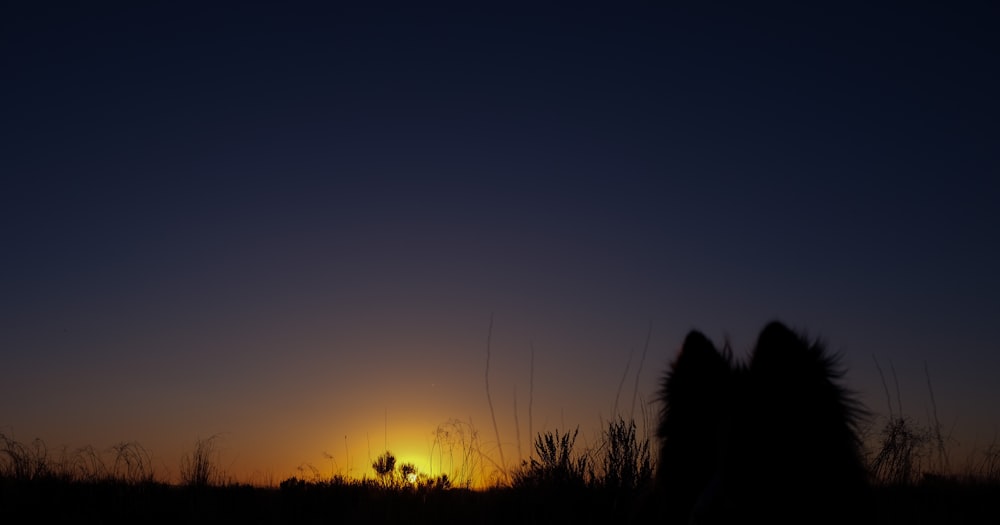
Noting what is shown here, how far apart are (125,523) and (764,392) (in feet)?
21.0

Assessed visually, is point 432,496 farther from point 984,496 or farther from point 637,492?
point 984,496

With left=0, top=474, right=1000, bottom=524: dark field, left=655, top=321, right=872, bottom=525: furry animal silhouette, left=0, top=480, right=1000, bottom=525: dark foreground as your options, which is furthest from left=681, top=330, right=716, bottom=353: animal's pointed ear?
left=0, top=480, right=1000, bottom=525: dark foreground

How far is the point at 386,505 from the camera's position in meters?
6.95

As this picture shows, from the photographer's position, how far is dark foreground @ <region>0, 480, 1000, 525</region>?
6.18m

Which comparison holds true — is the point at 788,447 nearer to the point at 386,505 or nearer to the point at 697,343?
the point at 697,343

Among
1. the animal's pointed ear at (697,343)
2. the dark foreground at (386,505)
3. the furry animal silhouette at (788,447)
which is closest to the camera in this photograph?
the furry animal silhouette at (788,447)

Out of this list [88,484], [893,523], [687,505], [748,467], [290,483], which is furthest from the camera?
[290,483]

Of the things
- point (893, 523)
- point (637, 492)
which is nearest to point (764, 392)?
point (637, 492)

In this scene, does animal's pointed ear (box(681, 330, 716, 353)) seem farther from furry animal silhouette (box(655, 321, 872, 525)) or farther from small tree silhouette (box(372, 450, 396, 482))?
small tree silhouette (box(372, 450, 396, 482))

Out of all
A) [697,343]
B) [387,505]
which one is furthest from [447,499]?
[697,343]

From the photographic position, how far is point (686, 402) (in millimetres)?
2971

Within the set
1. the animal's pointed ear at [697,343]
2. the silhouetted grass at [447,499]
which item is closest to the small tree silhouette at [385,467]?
the silhouetted grass at [447,499]

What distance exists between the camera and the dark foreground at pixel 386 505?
6184 millimetres

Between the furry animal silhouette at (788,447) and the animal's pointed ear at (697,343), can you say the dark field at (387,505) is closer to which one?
the animal's pointed ear at (697,343)
